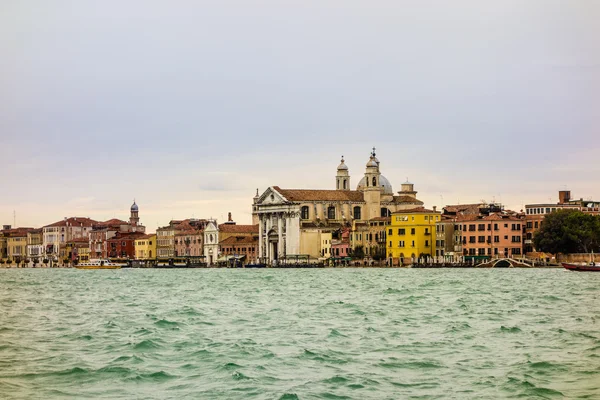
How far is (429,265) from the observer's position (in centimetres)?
8025

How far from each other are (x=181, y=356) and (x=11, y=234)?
12850 cm

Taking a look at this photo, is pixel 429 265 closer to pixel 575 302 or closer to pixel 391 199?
pixel 391 199

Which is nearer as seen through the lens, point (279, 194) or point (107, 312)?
point (107, 312)

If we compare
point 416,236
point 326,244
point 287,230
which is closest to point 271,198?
point 287,230

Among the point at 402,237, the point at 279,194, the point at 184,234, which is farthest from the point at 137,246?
the point at 402,237

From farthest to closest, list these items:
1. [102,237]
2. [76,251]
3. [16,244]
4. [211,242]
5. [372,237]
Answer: [16,244], [76,251], [102,237], [211,242], [372,237]

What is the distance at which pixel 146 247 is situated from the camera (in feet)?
387

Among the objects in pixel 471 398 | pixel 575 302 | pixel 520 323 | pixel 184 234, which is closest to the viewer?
pixel 471 398

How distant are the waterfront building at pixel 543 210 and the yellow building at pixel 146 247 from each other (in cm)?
4699

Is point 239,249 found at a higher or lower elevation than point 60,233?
lower

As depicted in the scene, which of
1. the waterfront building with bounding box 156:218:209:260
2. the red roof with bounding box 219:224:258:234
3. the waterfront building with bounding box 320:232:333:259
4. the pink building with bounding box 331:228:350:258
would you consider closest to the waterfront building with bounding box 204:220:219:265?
the red roof with bounding box 219:224:258:234

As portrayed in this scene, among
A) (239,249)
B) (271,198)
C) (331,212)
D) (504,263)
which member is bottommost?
(504,263)

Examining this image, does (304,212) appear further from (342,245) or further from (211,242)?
(211,242)

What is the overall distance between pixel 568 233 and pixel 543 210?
11.6m
